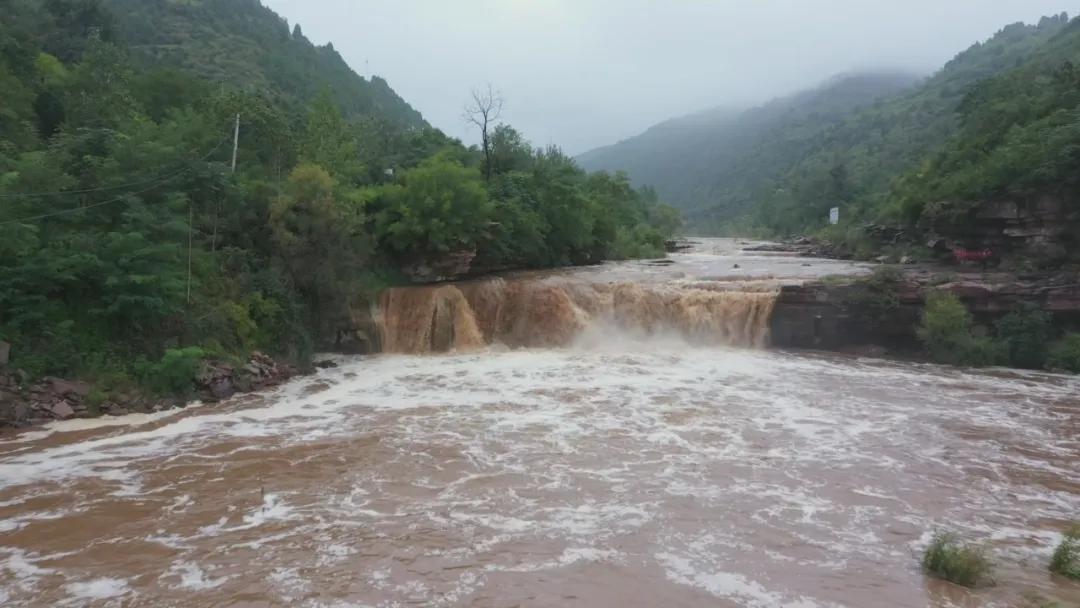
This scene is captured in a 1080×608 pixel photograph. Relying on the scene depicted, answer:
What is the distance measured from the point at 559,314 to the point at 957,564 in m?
15.3

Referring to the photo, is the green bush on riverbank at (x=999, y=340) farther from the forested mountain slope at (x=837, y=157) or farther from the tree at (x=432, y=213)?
the forested mountain slope at (x=837, y=157)

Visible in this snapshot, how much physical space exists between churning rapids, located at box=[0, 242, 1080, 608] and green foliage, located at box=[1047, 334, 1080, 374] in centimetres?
106

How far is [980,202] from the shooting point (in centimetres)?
2266

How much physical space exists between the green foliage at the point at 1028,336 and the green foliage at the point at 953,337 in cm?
44

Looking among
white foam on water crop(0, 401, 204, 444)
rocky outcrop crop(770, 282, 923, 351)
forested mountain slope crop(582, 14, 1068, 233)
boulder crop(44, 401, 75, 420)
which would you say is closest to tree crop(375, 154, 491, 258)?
white foam on water crop(0, 401, 204, 444)

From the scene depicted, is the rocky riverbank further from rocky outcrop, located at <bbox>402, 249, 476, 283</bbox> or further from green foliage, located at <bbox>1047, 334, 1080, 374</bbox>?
green foliage, located at <bbox>1047, 334, 1080, 374</bbox>

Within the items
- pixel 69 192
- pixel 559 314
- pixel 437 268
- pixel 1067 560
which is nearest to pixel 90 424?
pixel 69 192

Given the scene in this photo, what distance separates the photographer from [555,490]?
954 centimetres

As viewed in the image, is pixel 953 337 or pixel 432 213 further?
pixel 432 213

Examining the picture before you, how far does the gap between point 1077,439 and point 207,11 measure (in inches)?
3049

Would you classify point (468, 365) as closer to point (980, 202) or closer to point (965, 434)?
point (965, 434)

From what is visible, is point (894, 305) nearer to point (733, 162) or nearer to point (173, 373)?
point (173, 373)

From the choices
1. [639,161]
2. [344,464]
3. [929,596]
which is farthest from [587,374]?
[639,161]

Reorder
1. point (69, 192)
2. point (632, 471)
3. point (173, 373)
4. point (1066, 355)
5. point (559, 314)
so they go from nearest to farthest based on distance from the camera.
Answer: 1. point (632, 471)
2. point (173, 373)
3. point (69, 192)
4. point (1066, 355)
5. point (559, 314)
